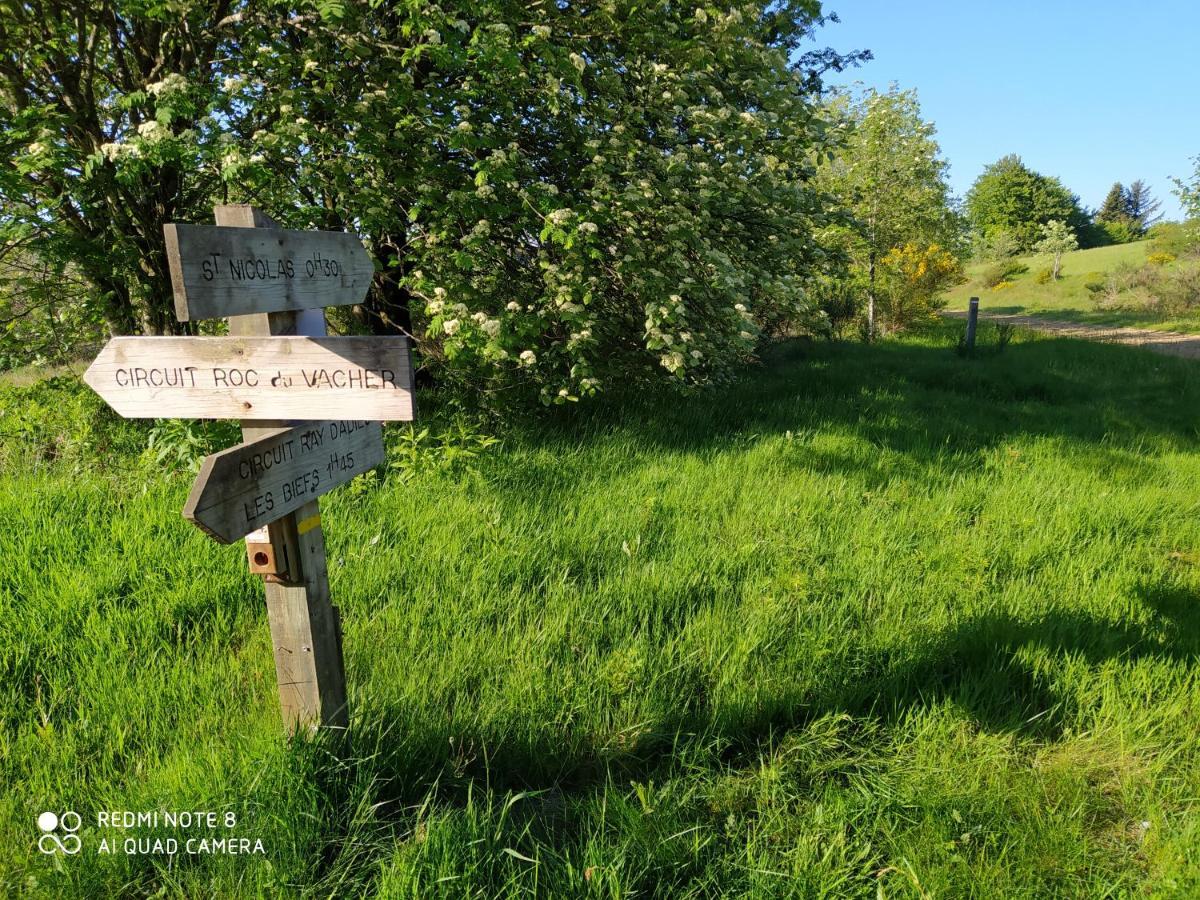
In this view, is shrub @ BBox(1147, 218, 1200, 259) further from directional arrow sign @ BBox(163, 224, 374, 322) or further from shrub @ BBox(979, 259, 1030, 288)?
directional arrow sign @ BBox(163, 224, 374, 322)

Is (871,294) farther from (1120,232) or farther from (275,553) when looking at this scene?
(1120,232)

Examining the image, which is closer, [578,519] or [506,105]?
[578,519]

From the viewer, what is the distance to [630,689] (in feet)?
9.61

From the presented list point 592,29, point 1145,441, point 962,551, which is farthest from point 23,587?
point 1145,441

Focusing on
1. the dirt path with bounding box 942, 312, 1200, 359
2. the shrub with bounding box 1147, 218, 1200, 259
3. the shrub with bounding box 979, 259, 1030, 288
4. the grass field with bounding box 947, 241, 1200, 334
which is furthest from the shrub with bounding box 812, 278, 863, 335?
the shrub with bounding box 979, 259, 1030, 288

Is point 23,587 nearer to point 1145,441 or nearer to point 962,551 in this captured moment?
point 962,551

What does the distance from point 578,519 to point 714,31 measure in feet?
13.5

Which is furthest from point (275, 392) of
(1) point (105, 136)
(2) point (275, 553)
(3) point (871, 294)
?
(3) point (871, 294)

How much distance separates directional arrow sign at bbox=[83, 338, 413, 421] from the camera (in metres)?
1.92

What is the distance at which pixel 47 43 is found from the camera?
17.9ft

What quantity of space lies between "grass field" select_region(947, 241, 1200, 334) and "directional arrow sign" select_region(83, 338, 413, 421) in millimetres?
24152

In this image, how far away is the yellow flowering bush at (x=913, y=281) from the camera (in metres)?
17.6

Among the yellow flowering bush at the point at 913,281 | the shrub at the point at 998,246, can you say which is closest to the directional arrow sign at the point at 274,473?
the yellow flowering bush at the point at 913,281

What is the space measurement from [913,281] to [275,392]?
19.1 meters
